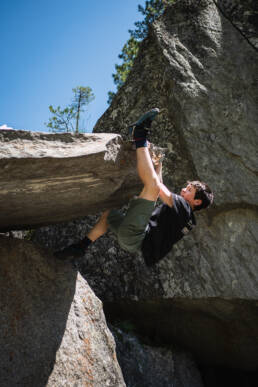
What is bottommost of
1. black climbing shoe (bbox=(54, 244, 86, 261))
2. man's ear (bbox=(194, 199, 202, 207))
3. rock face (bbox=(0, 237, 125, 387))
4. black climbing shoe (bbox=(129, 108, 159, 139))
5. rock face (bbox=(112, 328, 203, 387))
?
rock face (bbox=(112, 328, 203, 387))

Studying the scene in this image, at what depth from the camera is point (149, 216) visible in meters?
3.88

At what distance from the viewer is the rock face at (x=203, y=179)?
5195 mm

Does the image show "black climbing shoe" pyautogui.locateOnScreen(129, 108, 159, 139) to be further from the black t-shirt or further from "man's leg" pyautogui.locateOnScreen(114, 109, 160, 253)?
the black t-shirt

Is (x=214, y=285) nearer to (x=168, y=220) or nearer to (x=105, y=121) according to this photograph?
(x=168, y=220)

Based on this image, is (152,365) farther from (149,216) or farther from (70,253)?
(149,216)

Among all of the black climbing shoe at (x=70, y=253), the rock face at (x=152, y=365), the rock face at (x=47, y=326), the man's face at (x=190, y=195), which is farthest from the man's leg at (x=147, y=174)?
the rock face at (x=152, y=365)

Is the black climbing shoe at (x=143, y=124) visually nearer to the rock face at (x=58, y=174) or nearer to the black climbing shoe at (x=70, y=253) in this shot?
the rock face at (x=58, y=174)

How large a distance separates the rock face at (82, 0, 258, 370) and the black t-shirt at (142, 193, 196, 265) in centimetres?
122

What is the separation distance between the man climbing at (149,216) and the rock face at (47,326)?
0.40m

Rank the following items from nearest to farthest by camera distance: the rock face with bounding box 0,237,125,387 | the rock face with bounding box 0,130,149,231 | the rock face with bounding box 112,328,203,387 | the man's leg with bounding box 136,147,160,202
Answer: the rock face with bounding box 0,130,149,231 < the rock face with bounding box 0,237,125,387 < the man's leg with bounding box 136,147,160,202 < the rock face with bounding box 112,328,203,387

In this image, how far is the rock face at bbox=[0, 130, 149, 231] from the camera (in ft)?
9.11

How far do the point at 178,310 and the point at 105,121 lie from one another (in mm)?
4016

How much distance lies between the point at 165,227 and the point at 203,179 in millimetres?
1746

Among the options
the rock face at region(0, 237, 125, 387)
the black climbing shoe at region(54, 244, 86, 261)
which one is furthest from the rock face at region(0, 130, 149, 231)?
the rock face at region(0, 237, 125, 387)
